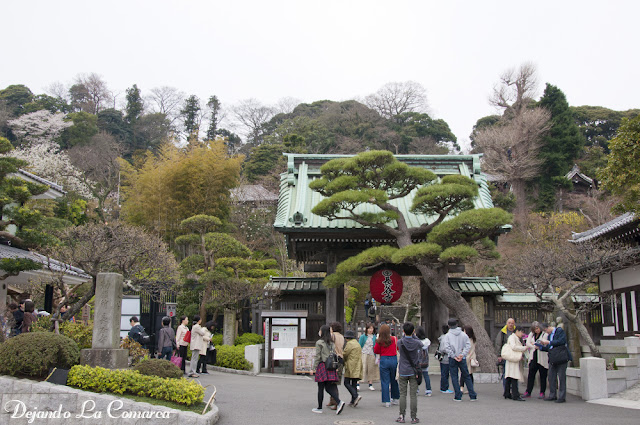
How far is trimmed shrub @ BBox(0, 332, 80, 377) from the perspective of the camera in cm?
834

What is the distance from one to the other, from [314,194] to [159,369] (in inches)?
386

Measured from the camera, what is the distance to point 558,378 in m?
10.2

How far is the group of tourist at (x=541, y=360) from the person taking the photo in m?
9.73

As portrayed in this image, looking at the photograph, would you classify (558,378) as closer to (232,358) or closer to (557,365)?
(557,365)

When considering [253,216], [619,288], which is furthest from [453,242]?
[253,216]

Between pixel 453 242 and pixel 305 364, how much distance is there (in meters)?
5.30

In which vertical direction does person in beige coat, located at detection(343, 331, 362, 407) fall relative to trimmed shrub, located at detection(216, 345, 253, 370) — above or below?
above

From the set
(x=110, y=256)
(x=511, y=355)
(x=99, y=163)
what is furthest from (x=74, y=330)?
(x=99, y=163)

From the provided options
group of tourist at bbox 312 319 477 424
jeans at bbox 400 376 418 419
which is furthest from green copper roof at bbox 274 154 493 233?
jeans at bbox 400 376 418 419

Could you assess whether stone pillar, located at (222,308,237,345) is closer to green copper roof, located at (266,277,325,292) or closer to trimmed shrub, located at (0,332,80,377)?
green copper roof, located at (266,277,325,292)

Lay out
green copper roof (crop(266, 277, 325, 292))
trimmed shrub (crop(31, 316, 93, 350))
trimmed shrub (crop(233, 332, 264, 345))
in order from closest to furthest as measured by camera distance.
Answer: trimmed shrub (crop(31, 316, 93, 350)) < green copper roof (crop(266, 277, 325, 292)) < trimmed shrub (crop(233, 332, 264, 345))

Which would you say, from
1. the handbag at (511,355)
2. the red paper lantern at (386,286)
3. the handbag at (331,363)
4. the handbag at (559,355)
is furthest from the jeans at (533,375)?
the red paper lantern at (386,286)

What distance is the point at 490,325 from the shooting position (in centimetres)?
1697

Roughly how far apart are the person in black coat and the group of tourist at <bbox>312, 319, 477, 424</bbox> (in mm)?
1439
